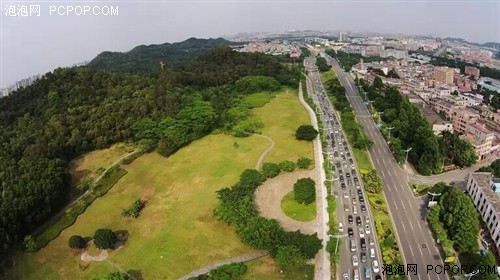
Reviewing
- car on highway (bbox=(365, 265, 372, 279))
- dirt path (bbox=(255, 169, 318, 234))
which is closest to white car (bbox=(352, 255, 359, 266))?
car on highway (bbox=(365, 265, 372, 279))

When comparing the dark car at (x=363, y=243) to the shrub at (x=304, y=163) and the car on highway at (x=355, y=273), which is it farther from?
the shrub at (x=304, y=163)

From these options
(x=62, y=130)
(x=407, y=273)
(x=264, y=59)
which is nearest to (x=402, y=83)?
(x=264, y=59)

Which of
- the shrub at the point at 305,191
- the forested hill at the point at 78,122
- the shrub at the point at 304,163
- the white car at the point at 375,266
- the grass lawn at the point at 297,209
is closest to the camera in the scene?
the white car at the point at 375,266

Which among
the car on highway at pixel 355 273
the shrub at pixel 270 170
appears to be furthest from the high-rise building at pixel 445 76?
the car on highway at pixel 355 273

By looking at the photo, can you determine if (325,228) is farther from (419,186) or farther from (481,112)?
(481,112)

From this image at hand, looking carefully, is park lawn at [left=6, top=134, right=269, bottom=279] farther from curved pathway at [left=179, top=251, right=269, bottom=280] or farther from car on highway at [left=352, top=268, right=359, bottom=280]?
car on highway at [left=352, top=268, right=359, bottom=280]

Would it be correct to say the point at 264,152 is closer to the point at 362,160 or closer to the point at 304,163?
the point at 304,163
